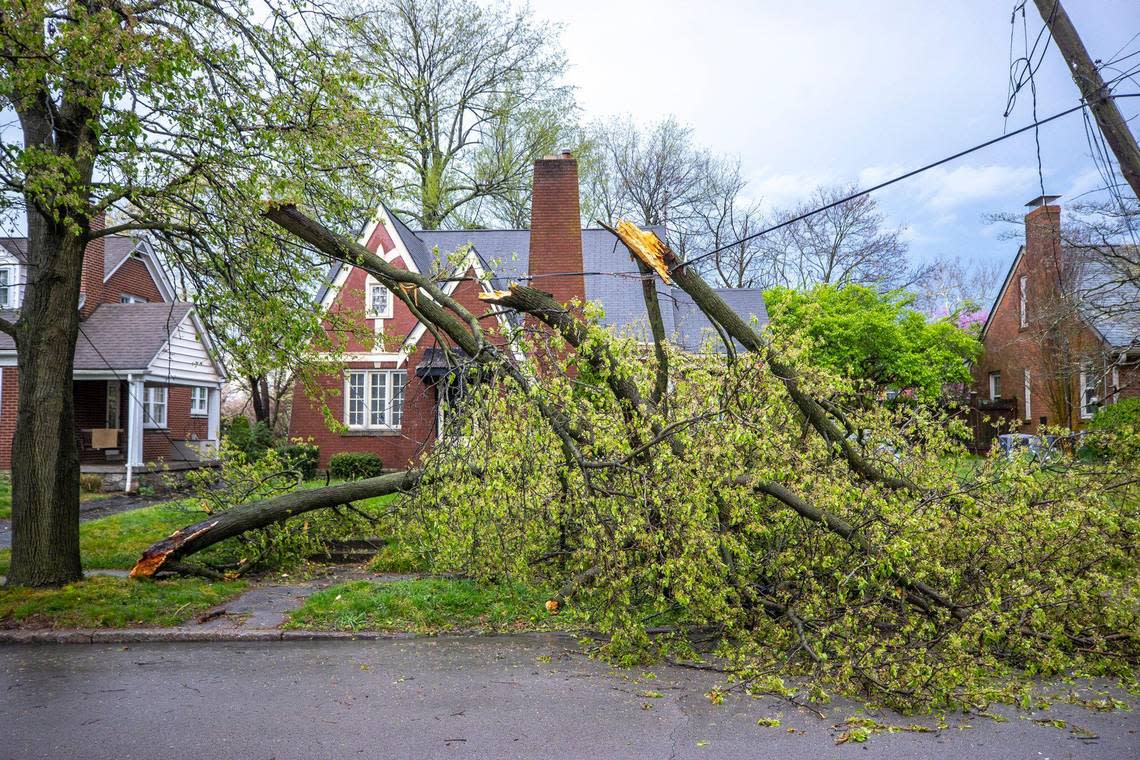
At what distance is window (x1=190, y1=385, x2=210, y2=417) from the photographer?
25.1 meters

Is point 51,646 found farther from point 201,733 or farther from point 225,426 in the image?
point 225,426

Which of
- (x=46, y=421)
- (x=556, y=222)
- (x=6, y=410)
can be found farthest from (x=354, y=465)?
(x=46, y=421)

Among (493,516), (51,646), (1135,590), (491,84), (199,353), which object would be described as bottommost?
(51,646)

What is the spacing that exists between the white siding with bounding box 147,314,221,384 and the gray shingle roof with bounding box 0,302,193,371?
313 millimetres

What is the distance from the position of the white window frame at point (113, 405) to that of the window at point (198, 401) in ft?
9.28

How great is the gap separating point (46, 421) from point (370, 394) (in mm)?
14605

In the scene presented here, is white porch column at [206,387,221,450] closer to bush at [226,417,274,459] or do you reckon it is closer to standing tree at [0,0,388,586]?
bush at [226,417,274,459]

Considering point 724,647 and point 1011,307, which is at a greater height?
point 1011,307

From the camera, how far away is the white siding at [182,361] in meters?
20.2

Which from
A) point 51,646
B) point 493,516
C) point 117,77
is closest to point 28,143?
point 117,77

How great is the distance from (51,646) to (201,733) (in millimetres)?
3335

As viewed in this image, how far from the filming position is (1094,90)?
5.96m

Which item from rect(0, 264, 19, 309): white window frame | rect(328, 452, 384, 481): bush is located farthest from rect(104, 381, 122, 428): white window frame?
rect(328, 452, 384, 481): bush

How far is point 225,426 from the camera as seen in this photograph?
87.5 feet
